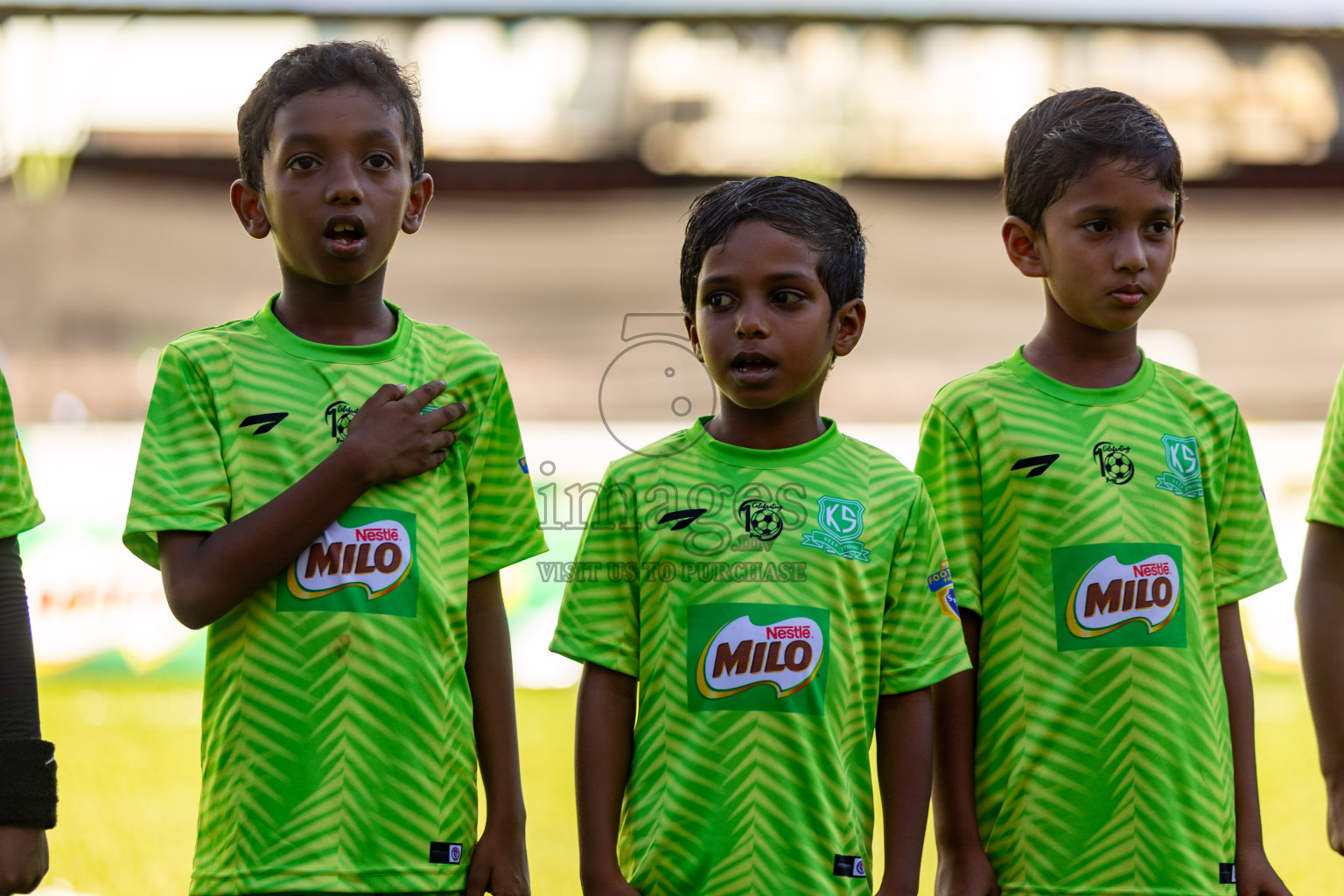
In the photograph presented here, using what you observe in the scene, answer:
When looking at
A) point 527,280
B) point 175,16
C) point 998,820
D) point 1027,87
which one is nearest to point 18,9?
point 175,16

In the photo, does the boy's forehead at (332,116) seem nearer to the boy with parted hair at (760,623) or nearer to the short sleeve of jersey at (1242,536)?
the boy with parted hair at (760,623)

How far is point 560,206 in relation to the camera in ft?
14.1

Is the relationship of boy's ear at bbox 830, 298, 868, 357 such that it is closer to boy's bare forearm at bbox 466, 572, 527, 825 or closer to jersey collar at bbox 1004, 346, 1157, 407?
jersey collar at bbox 1004, 346, 1157, 407

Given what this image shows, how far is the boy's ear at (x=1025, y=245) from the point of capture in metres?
1.67

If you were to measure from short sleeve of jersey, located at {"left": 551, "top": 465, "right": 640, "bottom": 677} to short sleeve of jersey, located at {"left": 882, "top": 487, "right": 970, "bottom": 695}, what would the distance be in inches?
11.4

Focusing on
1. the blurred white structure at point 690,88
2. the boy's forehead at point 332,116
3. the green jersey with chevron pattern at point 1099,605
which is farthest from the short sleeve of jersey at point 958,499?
the blurred white structure at point 690,88

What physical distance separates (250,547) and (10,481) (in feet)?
0.87

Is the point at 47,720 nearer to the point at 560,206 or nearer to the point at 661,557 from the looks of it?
the point at 560,206

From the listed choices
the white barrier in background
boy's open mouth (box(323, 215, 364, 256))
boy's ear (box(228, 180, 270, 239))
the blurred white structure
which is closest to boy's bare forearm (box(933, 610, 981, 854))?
boy's open mouth (box(323, 215, 364, 256))

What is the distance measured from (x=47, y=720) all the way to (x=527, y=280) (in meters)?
1.97

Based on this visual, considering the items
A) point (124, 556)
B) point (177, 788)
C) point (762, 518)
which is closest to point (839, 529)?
point (762, 518)

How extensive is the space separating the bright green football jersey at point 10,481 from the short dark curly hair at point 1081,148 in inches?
47.6

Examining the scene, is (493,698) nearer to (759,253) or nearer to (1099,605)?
(759,253)

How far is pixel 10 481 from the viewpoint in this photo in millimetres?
1389
